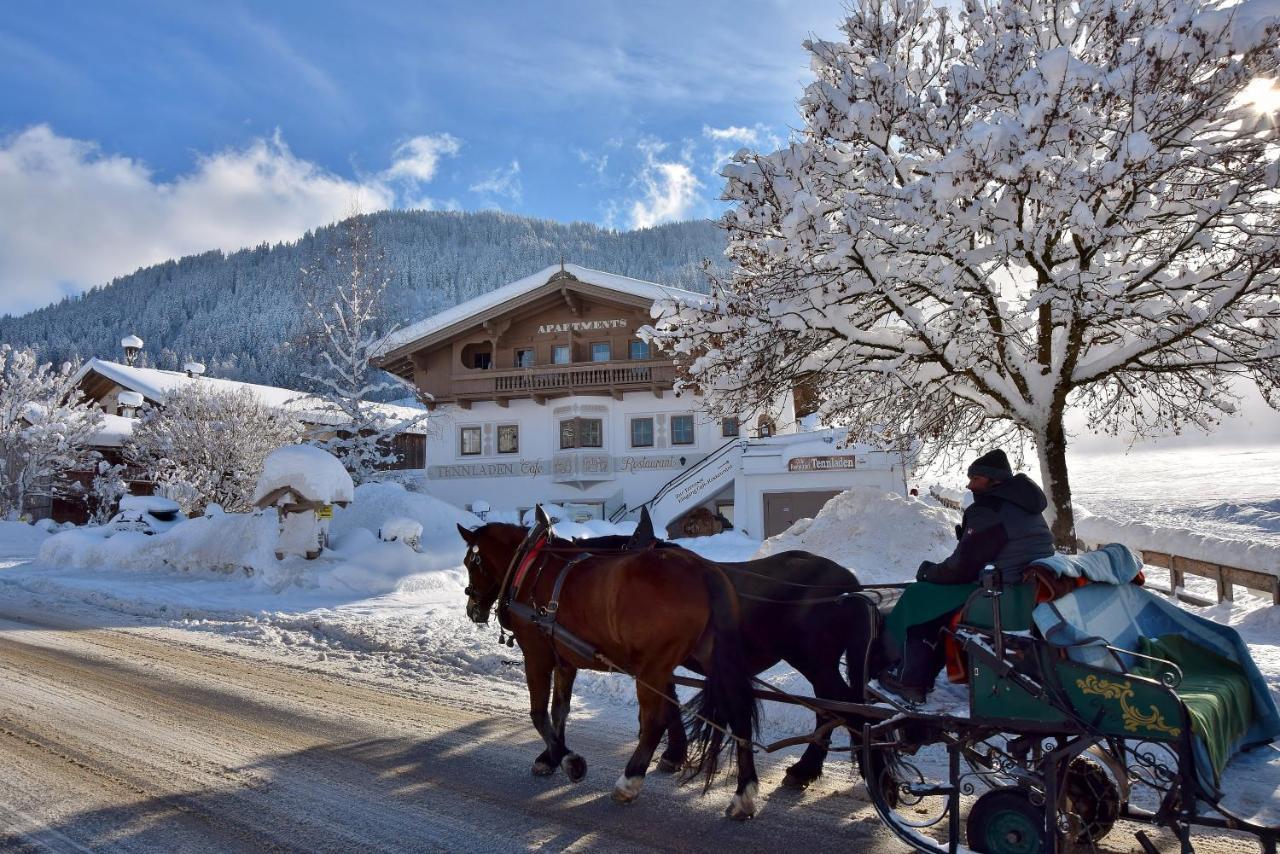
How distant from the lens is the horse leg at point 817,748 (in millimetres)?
5074

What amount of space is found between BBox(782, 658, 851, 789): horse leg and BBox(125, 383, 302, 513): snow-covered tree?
2828cm

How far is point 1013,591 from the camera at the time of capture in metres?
4.19

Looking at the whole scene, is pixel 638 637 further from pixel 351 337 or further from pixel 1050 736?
pixel 351 337

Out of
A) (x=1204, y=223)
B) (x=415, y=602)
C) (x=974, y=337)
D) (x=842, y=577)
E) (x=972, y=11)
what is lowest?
(x=415, y=602)

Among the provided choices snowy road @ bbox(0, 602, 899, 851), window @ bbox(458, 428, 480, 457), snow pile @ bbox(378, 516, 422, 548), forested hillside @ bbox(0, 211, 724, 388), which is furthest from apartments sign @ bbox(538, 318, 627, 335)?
forested hillside @ bbox(0, 211, 724, 388)

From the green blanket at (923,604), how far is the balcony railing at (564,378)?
25568 millimetres

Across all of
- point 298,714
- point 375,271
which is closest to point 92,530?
point 375,271

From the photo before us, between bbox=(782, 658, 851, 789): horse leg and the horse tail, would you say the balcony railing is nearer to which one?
bbox=(782, 658, 851, 789): horse leg

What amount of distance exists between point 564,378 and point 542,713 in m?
26.6

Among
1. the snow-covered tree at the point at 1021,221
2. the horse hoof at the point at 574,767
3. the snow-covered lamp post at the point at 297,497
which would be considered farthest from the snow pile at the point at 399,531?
the horse hoof at the point at 574,767

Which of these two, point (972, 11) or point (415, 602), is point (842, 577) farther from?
point (415, 602)

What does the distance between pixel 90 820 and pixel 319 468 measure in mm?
13119

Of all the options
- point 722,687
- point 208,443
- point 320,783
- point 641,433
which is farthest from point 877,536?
point 208,443

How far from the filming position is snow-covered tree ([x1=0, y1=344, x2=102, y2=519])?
33.5 metres
